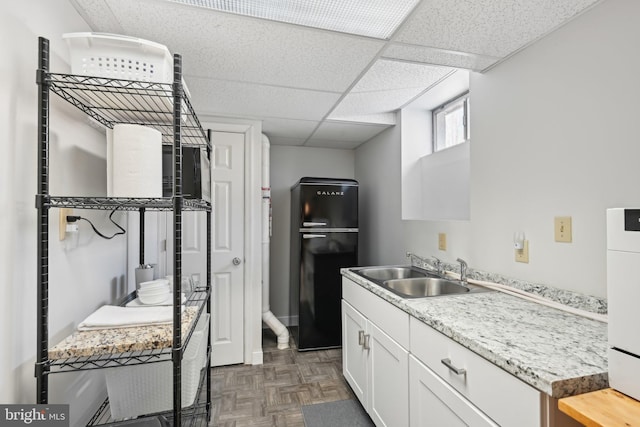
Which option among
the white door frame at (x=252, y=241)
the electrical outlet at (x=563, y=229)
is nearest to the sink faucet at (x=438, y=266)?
the electrical outlet at (x=563, y=229)

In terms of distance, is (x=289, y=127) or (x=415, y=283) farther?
(x=289, y=127)

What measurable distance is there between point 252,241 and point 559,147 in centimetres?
220

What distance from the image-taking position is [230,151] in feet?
8.76

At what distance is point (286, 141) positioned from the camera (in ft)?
11.3

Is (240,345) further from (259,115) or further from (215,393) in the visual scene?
(259,115)

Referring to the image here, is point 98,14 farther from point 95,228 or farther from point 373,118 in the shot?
point 373,118

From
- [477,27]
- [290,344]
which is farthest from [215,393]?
[477,27]

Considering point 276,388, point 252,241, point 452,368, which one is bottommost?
point 276,388

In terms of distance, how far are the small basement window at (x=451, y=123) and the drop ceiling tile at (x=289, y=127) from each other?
1.05m

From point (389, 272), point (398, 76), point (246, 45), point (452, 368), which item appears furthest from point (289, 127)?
point (452, 368)

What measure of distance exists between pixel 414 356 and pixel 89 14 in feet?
6.80

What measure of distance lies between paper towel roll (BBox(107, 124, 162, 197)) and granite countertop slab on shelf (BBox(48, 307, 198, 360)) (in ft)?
1.63

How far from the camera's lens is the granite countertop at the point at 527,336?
30.5 inches

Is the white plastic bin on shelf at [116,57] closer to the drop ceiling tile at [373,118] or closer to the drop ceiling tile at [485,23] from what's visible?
the drop ceiling tile at [485,23]
